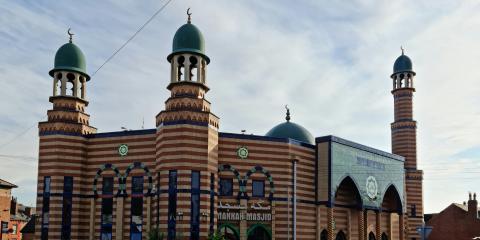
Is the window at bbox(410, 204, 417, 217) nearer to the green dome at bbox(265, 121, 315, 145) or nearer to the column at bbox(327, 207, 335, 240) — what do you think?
the green dome at bbox(265, 121, 315, 145)

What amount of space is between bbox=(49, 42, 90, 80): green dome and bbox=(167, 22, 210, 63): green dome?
9.95m

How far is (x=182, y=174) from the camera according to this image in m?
46.2

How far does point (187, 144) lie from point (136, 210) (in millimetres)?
9204

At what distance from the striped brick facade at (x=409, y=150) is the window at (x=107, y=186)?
Answer: 126 ft

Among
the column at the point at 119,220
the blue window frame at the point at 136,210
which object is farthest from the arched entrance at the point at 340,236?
the column at the point at 119,220

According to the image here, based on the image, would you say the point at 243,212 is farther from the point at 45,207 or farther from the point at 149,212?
the point at 45,207

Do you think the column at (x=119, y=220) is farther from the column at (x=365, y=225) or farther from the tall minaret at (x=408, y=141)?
the tall minaret at (x=408, y=141)

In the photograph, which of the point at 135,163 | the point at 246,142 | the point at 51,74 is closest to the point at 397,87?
the point at 246,142

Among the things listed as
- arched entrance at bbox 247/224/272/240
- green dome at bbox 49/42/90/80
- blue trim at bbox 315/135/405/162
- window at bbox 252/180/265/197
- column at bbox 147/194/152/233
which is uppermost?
green dome at bbox 49/42/90/80

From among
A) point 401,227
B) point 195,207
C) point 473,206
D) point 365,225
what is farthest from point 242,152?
point 473,206

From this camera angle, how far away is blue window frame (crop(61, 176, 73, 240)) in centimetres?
5119

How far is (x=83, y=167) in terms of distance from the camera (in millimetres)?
53125

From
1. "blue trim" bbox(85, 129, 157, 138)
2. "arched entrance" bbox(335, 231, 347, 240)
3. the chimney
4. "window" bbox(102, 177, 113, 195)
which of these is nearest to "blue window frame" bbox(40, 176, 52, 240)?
"window" bbox(102, 177, 113, 195)

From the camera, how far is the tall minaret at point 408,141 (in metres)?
72.8
